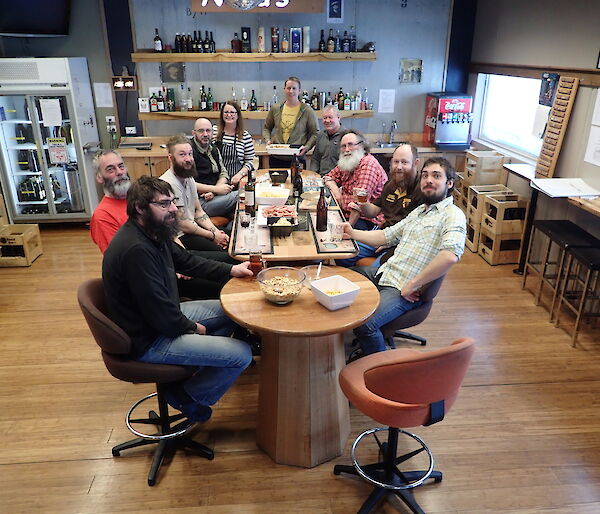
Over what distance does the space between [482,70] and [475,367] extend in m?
4.23

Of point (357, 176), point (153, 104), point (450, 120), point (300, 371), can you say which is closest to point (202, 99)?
point (153, 104)

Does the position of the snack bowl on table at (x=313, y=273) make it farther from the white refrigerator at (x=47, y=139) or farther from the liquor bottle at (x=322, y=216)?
the white refrigerator at (x=47, y=139)

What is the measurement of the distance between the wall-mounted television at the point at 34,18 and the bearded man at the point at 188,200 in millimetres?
3337

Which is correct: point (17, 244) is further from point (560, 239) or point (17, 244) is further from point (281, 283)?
point (560, 239)

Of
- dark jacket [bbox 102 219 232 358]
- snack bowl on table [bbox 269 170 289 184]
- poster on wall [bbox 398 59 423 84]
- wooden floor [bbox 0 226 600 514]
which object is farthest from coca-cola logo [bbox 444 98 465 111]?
dark jacket [bbox 102 219 232 358]

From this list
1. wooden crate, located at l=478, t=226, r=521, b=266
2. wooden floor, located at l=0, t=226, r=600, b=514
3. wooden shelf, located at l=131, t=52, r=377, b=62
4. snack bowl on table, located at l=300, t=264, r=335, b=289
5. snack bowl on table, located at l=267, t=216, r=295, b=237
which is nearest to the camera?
wooden floor, located at l=0, t=226, r=600, b=514

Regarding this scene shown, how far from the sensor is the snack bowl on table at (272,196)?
11.9ft

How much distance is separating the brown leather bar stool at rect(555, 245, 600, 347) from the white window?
1.55m

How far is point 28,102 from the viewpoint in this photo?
18.4ft

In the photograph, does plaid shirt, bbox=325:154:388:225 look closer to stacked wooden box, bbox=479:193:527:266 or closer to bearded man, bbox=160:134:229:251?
bearded man, bbox=160:134:229:251

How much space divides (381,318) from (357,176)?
160 cm

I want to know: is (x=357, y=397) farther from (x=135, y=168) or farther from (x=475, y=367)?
(x=135, y=168)

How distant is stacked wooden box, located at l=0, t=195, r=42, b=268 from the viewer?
5.00 m

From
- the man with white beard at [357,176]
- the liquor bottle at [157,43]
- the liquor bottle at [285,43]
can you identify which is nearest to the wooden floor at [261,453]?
the man with white beard at [357,176]
